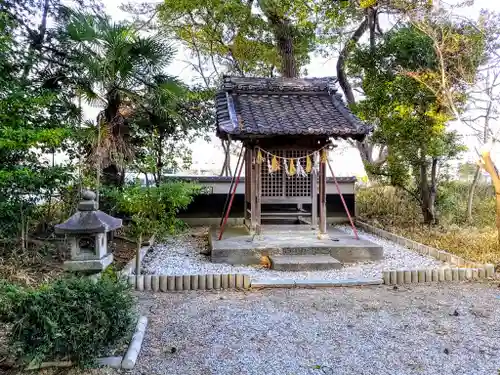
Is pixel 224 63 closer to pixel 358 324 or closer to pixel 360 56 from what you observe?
pixel 360 56

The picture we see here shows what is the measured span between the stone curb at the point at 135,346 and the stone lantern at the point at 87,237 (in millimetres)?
633

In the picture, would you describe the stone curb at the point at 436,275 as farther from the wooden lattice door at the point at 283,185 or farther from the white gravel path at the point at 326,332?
the wooden lattice door at the point at 283,185

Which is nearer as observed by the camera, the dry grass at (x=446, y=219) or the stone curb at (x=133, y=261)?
the stone curb at (x=133, y=261)

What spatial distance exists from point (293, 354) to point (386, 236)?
20.3 feet

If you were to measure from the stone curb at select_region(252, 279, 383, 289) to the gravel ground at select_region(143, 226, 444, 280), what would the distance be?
0.25 m

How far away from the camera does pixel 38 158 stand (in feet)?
21.4

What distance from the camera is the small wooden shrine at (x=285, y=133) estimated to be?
6.50m

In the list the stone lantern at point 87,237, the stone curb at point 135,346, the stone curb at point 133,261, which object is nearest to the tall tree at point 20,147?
the stone curb at point 133,261

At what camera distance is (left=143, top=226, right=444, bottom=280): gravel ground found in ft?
18.1

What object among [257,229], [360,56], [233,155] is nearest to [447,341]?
[257,229]

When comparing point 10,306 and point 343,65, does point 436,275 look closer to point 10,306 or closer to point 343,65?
point 10,306

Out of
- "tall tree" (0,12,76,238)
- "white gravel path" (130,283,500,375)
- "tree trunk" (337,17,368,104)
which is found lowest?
"white gravel path" (130,283,500,375)

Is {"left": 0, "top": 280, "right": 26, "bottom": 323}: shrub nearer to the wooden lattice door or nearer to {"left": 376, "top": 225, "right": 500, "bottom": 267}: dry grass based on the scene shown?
the wooden lattice door

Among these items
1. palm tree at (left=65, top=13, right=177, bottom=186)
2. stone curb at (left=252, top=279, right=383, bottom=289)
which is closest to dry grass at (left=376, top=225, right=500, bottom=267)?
stone curb at (left=252, top=279, right=383, bottom=289)
